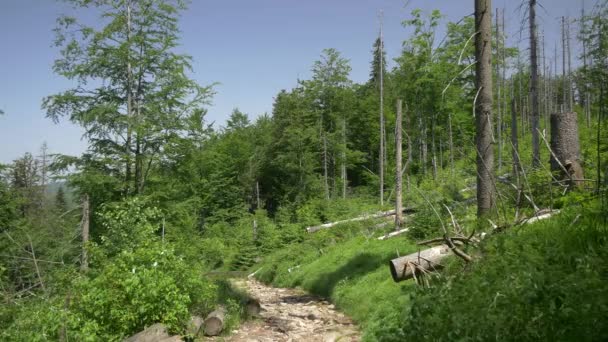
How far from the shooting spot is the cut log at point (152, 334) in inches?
278

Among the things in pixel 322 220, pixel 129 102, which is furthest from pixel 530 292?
pixel 322 220

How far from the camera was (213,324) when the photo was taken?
8.08 metres

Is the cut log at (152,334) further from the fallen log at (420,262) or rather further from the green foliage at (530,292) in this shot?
Result: the green foliage at (530,292)

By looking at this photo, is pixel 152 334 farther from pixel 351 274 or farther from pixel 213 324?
pixel 351 274

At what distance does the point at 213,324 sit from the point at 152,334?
1.26 meters

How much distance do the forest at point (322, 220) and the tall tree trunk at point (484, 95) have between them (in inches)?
1.4

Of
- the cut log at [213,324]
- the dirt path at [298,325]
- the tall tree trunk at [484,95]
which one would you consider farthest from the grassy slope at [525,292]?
the cut log at [213,324]

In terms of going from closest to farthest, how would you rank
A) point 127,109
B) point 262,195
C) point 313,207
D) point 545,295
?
1. point 545,295
2. point 127,109
3. point 313,207
4. point 262,195

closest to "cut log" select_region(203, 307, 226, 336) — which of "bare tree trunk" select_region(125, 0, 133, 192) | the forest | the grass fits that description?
the forest

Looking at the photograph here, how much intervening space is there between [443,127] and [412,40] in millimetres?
7914

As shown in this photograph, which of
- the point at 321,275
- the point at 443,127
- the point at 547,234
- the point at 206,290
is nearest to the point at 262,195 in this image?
the point at 443,127

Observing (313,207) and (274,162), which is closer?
(313,207)

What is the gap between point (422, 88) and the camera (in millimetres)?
28703

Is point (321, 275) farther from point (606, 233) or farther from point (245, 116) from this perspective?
point (245, 116)
